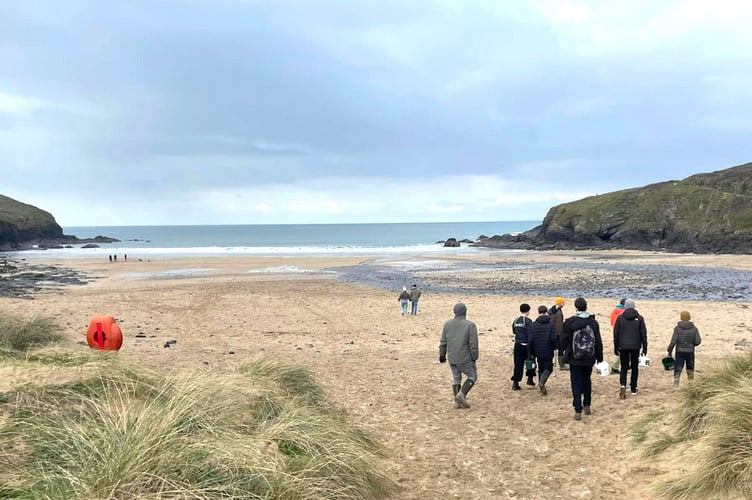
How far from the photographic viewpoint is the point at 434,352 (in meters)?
12.3

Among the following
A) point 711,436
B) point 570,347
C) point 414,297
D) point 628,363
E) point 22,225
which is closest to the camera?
point 711,436

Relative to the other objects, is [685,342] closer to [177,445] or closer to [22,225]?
[177,445]

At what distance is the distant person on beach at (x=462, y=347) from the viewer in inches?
298

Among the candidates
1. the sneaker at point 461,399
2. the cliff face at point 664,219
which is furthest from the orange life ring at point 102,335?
the cliff face at point 664,219

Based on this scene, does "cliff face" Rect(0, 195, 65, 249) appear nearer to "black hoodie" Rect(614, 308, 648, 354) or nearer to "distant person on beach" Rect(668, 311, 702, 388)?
"black hoodie" Rect(614, 308, 648, 354)

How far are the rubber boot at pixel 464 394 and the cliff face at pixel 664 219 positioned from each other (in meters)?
57.6

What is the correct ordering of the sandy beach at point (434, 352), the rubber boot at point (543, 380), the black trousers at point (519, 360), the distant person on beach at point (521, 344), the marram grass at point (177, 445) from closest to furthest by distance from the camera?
the marram grass at point (177, 445) → the sandy beach at point (434, 352) → the rubber boot at point (543, 380) → the distant person on beach at point (521, 344) → the black trousers at point (519, 360)

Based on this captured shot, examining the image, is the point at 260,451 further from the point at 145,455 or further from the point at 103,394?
the point at 103,394

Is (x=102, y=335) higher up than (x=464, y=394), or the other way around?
(x=102, y=335)

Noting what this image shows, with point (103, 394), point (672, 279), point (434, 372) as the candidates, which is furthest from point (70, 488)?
point (672, 279)

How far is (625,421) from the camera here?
6840 millimetres

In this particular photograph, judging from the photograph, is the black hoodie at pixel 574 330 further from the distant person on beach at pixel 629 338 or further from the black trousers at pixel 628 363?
the black trousers at pixel 628 363

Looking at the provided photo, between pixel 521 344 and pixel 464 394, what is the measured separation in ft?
5.07

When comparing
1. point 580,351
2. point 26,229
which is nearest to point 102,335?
point 580,351
